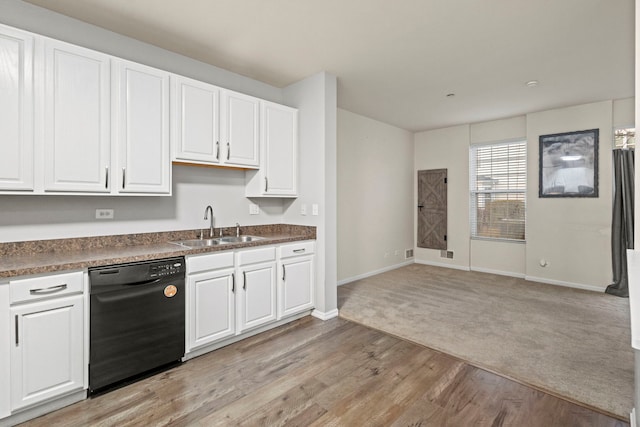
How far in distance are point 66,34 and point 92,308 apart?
6.95 feet

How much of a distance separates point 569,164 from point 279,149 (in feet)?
14.5

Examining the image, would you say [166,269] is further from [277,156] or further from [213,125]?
[277,156]

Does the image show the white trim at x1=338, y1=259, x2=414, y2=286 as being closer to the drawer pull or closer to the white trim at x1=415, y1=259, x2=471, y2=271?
the white trim at x1=415, y1=259, x2=471, y2=271

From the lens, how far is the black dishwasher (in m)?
2.07

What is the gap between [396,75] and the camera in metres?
3.55

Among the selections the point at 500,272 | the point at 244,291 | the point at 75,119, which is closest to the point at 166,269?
the point at 244,291

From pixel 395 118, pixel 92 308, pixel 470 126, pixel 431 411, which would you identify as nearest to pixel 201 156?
pixel 92 308

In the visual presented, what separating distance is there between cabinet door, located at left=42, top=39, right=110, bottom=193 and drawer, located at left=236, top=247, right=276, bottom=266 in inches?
47.2

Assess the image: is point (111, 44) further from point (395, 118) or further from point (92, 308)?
point (395, 118)

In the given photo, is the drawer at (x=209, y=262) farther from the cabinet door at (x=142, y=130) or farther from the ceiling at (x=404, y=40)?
the ceiling at (x=404, y=40)

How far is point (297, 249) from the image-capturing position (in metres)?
3.33

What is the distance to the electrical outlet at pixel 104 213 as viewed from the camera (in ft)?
8.47

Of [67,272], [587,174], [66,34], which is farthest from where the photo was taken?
[587,174]

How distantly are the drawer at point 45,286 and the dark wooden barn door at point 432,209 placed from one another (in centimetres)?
570
